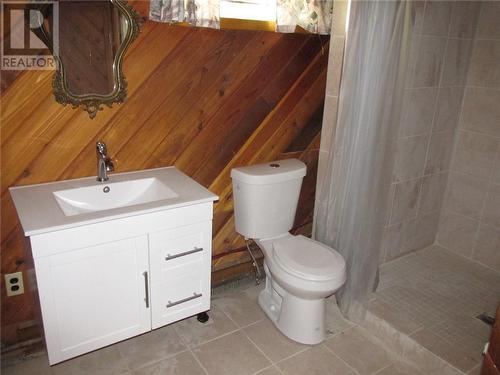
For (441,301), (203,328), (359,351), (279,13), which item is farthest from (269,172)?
(441,301)

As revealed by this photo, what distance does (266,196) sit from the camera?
230cm

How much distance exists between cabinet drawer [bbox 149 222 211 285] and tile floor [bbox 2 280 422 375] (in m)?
0.40

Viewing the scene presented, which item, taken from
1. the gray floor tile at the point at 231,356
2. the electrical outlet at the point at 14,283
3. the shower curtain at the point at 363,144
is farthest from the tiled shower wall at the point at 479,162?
the electrical outlet at the point at 14,283

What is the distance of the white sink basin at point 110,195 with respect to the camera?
1884mm

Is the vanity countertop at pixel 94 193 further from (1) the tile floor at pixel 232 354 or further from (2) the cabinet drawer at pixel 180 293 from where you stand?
(1) the tile floor at pixel 232 354

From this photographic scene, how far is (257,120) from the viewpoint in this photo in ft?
8.00

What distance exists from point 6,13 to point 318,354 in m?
2.06

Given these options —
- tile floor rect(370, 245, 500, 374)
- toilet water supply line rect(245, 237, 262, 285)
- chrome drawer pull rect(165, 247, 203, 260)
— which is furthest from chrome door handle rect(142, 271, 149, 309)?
tile floor rect(370, 245, 500, 374)

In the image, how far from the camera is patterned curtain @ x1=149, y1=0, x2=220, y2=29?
6.11 feet

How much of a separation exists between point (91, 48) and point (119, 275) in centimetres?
100

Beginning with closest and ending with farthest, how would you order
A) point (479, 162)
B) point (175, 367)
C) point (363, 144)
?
point (175, 367) → point (363, 144) → point (479, 162)

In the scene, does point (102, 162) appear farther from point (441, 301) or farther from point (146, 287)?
point (441, 301)

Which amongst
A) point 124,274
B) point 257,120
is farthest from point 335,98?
point 124,274

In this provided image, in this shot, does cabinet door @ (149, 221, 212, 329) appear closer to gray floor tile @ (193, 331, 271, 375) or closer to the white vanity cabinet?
the white vanity cabinet
